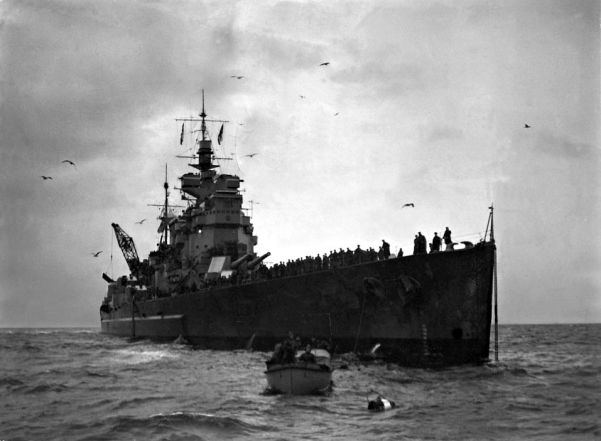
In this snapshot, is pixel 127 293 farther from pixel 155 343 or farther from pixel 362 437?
pixel 362 437

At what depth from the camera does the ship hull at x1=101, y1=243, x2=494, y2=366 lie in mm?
25516

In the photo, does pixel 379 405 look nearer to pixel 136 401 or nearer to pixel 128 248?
pixel 136 401

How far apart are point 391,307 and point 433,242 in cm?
306

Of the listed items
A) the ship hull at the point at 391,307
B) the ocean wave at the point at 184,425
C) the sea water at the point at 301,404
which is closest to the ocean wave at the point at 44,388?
the sea water at the point at 301,404

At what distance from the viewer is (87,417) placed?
56.9 feet

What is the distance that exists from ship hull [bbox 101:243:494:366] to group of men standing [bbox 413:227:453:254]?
672mm

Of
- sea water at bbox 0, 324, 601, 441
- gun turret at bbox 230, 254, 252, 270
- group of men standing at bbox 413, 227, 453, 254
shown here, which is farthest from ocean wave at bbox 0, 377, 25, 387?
gun turret at bbox 230, 254, 252, 270

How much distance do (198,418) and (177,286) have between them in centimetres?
3281

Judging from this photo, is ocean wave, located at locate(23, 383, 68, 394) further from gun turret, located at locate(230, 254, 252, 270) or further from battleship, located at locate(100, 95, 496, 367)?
gun turret, located at locate(230, 254, 252, 270)

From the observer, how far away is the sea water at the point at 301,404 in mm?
15031

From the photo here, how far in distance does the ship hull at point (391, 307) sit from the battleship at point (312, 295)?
4 centimetres

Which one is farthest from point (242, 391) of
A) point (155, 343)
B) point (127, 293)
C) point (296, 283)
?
point (127, 293)

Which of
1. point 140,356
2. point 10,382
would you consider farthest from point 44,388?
point 140,356

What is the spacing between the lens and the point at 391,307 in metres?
27.2
